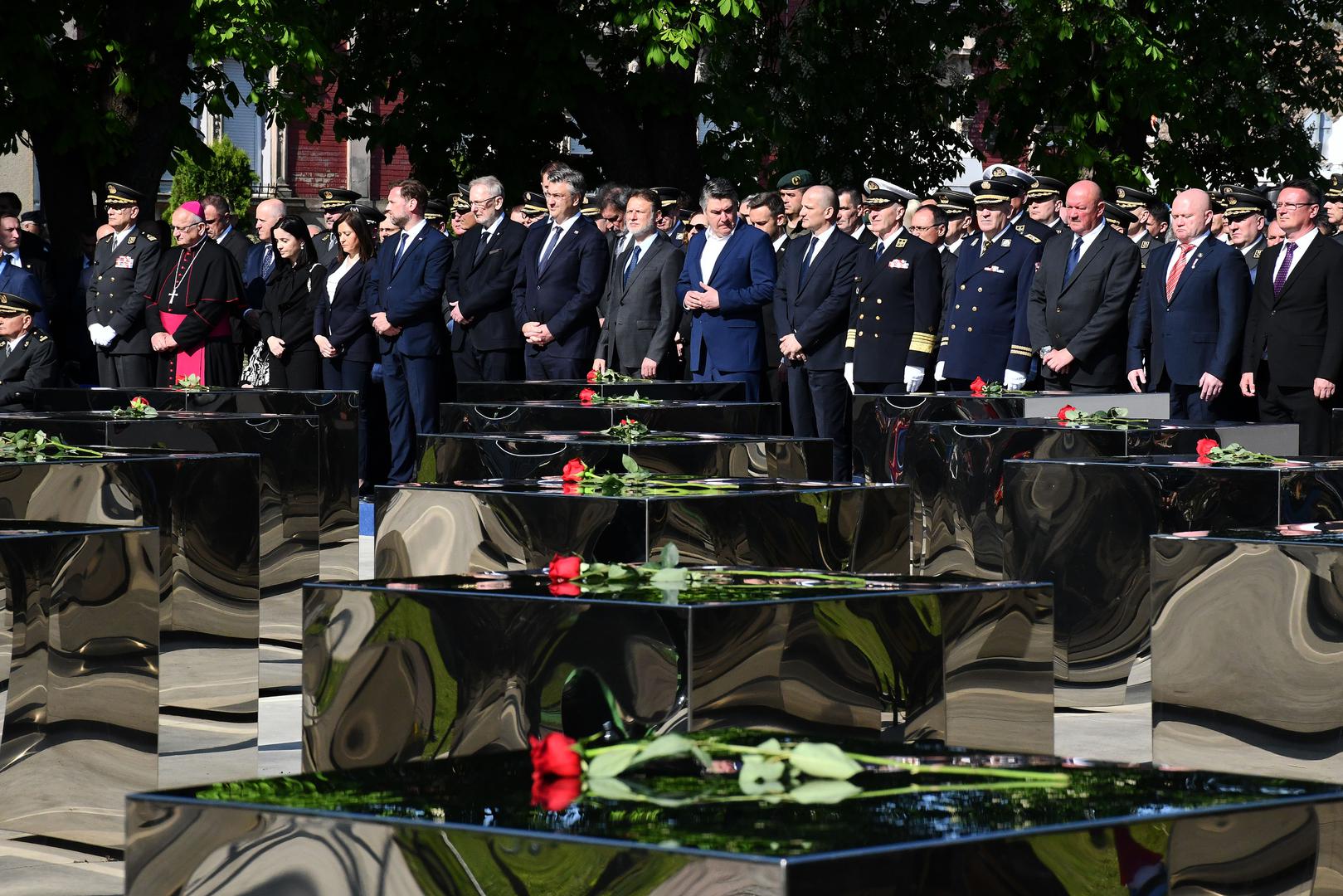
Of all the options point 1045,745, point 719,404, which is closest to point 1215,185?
point 719,404

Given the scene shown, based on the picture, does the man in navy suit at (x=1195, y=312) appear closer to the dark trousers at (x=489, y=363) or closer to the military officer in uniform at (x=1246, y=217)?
the military officer in uniform at (x=1246, y=217)

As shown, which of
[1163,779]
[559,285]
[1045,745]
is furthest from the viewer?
[559,285]

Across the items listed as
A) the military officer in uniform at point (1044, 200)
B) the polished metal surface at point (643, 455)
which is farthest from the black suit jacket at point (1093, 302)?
the polished metal surface at point (643, 455)

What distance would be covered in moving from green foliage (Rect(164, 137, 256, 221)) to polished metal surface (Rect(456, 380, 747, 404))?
30.0 meters

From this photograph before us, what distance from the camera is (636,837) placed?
2.71m

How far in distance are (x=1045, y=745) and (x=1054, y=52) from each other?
835 inches

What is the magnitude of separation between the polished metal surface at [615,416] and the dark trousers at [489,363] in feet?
12.9

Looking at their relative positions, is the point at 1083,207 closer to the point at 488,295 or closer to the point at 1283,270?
the point at 1283,270

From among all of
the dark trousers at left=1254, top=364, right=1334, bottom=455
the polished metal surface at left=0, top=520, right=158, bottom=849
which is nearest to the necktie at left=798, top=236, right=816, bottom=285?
the dark trousers at left=1254, top=364, right=1334, bottom=455

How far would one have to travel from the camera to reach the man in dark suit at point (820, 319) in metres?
14.1

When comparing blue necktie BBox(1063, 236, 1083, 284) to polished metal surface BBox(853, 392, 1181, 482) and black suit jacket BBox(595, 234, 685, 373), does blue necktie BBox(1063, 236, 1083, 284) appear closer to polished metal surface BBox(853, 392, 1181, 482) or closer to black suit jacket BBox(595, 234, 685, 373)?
polished metal surface BBox(853, 392, 1181, 482)

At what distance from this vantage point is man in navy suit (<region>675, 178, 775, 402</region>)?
558 inches

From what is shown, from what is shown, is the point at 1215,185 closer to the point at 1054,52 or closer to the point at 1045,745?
the point at 1054,52

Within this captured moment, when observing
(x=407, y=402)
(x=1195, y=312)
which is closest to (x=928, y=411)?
(x=1195, y=312)
